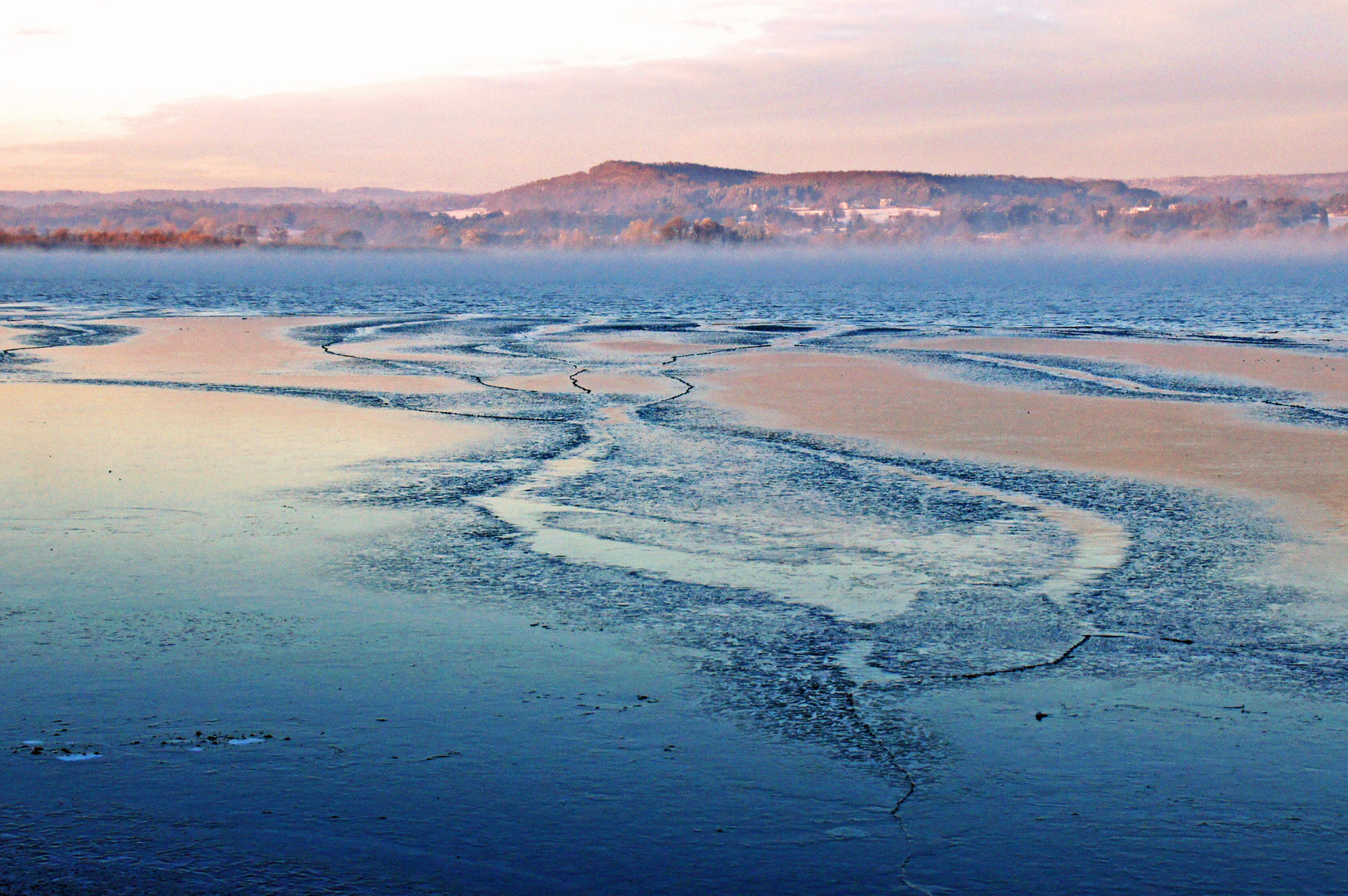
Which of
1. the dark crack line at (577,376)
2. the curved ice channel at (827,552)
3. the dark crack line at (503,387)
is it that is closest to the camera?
the curved ice channel at (827,552)

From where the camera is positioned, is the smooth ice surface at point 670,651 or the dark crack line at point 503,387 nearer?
the smooth ice surface at point 670,651

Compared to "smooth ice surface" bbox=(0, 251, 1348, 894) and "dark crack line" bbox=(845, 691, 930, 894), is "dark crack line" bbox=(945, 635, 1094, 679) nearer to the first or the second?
"smooth ice surface" bbox=(0, 251, 1348, 894)

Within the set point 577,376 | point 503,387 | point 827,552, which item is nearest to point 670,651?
point 827,552

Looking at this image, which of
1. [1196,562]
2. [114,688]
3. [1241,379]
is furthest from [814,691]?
[1241,379]

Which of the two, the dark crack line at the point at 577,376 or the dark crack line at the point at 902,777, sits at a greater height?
the dark crack line at the point at 577,376

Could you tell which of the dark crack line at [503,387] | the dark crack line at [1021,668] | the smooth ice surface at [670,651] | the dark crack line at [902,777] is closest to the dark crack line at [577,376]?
the dark crack line at [503,387]

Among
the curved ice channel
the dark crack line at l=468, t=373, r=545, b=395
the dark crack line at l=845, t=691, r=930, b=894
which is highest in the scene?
the dark crack line at l=468, t=373, r=545, b=395

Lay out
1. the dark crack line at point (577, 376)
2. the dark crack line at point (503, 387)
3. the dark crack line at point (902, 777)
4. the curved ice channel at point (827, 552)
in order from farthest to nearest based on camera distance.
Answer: the dark crack line at point (577, 376) < the dark crack line at point (503, 387) < the curved ice channel at point (827, 552) < the dark crack line at point (902, 777)

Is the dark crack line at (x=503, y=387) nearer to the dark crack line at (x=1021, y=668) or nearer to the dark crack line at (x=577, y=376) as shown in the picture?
the dark crack line at (x=577, y=376)

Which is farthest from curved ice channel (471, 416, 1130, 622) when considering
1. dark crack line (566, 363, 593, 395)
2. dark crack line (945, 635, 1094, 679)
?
dark crack line (566, 363, 593, 395)

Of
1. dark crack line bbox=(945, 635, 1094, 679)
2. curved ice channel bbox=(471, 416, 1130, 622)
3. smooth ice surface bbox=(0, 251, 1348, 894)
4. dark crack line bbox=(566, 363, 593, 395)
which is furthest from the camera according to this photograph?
dark crack line bbox=(566, 363, 593, 395)

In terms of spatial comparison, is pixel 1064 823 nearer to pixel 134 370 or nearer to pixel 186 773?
pixel 186 773
